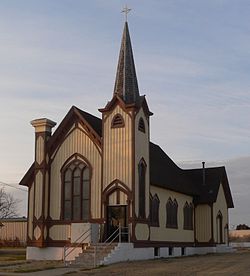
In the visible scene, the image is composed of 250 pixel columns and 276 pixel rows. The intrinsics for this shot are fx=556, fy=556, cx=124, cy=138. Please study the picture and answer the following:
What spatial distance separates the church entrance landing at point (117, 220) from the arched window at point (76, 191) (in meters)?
1.90

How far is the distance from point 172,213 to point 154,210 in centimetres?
452

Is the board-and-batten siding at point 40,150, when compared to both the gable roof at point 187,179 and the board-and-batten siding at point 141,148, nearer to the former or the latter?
the board-and-batten siding at point 141,148

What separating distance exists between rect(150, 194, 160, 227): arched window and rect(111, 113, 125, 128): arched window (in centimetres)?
643

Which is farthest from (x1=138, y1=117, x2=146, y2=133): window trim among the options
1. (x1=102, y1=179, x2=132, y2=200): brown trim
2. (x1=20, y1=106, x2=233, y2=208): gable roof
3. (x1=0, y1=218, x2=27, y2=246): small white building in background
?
(x1=0, y1=218, x2=27, y2=246): small white building in background

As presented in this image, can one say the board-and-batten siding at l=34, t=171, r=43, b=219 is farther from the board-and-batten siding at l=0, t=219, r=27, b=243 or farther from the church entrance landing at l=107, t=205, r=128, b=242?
the board-and-batten siding at l=0, t=219, r=27, b=243

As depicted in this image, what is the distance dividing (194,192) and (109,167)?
51.3 ft

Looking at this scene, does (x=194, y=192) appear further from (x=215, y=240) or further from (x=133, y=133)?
(x=133, y=133)

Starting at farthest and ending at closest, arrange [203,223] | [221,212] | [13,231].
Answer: [13,231] < [221,212] < [203,223]

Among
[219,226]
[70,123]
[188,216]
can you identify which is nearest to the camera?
[70,123]

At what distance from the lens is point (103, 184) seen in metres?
36.9

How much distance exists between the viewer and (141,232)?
121ft

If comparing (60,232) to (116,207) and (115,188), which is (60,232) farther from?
(115,188)

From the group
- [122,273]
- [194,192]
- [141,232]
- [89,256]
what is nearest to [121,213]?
[141,232]

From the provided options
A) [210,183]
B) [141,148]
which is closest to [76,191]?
[141,148]
